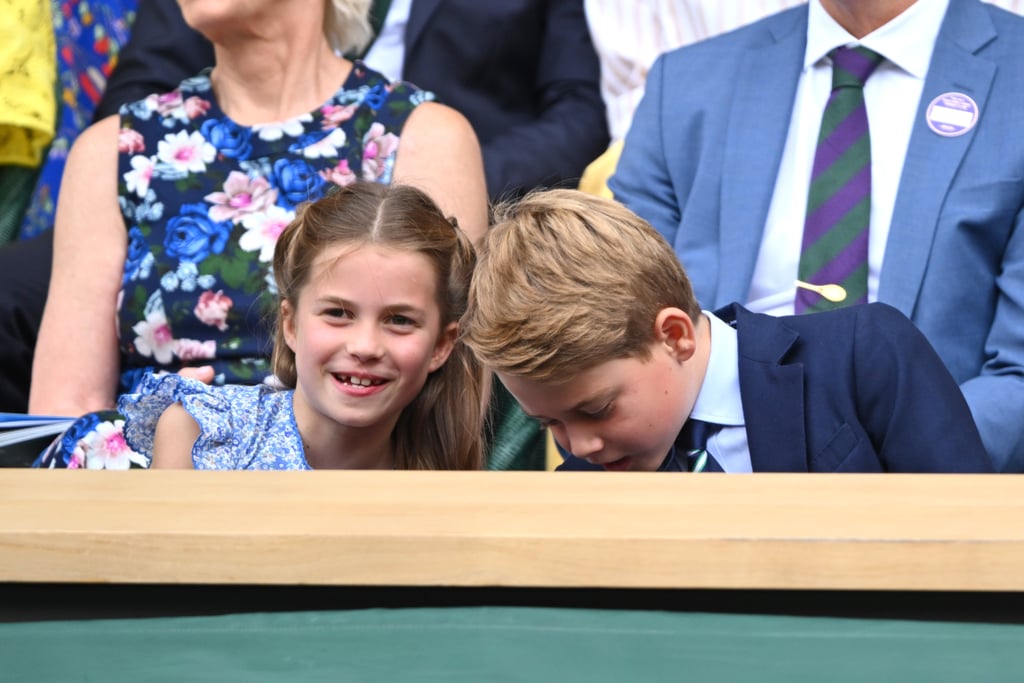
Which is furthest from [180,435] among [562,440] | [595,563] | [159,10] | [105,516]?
[159,10]

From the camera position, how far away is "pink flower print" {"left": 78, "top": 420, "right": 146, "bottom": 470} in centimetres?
179

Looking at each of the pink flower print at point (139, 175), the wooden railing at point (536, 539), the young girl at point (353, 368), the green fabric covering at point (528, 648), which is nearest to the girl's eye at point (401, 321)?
the young girl at point (353, 368)

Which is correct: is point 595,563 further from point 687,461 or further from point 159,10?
point 159,10

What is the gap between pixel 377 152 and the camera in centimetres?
215

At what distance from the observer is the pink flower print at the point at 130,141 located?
2.19 metres

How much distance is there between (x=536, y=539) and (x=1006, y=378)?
1.23 metres

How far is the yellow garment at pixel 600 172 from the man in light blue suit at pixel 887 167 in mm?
231

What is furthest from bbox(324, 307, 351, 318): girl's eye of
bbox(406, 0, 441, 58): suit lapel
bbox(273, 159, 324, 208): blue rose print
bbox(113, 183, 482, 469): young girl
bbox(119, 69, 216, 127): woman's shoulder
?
bbox(406, 0, 441, 58): suit lapel

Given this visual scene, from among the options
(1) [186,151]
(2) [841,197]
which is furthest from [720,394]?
(1) [186,151]

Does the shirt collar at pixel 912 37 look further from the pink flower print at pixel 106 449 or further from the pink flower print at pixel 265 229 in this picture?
the pink flower print at pixel 106 449

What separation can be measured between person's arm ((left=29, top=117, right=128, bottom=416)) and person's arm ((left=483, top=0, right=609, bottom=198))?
68cm

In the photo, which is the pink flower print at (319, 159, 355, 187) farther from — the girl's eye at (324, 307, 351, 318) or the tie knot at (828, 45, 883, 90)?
the tie knot at (828, 45, 883, 90)

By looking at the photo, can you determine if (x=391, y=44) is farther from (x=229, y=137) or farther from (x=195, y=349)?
(x=195, y=349)

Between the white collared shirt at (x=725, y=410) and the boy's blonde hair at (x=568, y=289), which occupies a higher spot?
the boy's blonde hair at (x=568, y=289)
